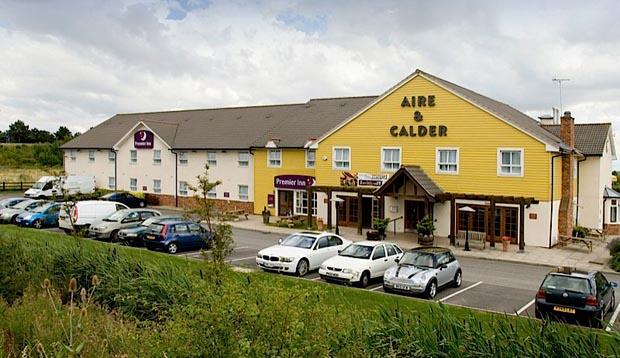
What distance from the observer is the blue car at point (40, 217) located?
32500 millimetres

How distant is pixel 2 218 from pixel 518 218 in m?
30.1

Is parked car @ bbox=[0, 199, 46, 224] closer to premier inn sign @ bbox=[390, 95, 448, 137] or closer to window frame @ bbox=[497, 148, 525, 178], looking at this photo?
premier inn sign @ bbox=[390, 95, 448, 137]

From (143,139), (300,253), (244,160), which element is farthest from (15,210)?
(300,253)

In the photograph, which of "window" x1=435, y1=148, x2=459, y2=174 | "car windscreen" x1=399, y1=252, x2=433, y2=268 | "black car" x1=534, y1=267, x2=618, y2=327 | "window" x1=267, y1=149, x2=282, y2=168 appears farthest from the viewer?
"window" x1=267, y1=149, x2=282, y2=168

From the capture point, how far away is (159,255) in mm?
23344

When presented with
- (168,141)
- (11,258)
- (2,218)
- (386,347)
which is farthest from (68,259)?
(168,141)

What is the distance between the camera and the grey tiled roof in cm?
3369

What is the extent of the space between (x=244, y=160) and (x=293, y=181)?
18.2 feet

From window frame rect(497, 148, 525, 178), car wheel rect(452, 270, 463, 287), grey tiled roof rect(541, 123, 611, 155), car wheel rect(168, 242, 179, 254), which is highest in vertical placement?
grey tiled roof rect(541, 123, 611, 155)

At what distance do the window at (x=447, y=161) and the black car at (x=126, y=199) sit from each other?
26053mm

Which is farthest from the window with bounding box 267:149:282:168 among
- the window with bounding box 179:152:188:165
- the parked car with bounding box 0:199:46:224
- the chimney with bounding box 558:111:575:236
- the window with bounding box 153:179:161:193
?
the chimney with bounding box 558:111:575:236

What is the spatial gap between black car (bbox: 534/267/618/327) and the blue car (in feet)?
91.4

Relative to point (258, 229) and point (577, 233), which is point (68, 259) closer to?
point (258, 229)

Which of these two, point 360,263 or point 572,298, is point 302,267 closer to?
point 360,263
